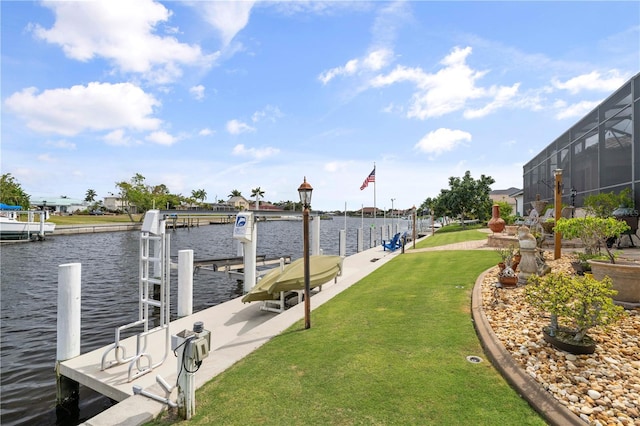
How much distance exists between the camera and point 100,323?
34.3 feet

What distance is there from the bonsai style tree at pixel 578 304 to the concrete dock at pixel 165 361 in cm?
504

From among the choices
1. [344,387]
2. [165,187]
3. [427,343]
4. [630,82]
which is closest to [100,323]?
[344,387]

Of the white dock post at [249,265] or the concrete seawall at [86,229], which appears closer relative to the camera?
the white dock post at [249,265]

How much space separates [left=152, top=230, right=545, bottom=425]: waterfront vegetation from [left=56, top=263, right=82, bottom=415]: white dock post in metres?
3.29

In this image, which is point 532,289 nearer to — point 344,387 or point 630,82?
point 344,387

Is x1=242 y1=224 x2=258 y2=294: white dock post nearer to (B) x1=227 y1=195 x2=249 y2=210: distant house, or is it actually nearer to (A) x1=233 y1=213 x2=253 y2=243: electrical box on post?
(A) x1=233 y1=213 x2=253 y2=243: electrical box on post

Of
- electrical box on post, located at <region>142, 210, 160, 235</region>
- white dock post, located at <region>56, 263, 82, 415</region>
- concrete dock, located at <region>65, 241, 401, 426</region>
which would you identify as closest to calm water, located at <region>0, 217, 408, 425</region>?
white dock post, located at <region>56, 263, 82, 415</region>

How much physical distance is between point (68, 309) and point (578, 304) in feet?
28.2

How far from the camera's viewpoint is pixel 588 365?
4320mm

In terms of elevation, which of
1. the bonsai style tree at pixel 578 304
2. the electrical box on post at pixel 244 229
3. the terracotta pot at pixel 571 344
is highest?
the electrical box on post at pixel 244 229

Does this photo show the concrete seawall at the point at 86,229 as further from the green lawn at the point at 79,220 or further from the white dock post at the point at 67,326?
the white dock post at the point at 67,326

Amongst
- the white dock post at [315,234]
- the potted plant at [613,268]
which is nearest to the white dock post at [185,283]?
the white dock post at [315,234]

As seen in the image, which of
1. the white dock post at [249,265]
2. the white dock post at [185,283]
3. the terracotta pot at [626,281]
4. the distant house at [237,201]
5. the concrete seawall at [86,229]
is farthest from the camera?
the distant house at [237,201]

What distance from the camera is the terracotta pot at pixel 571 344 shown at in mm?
4555
